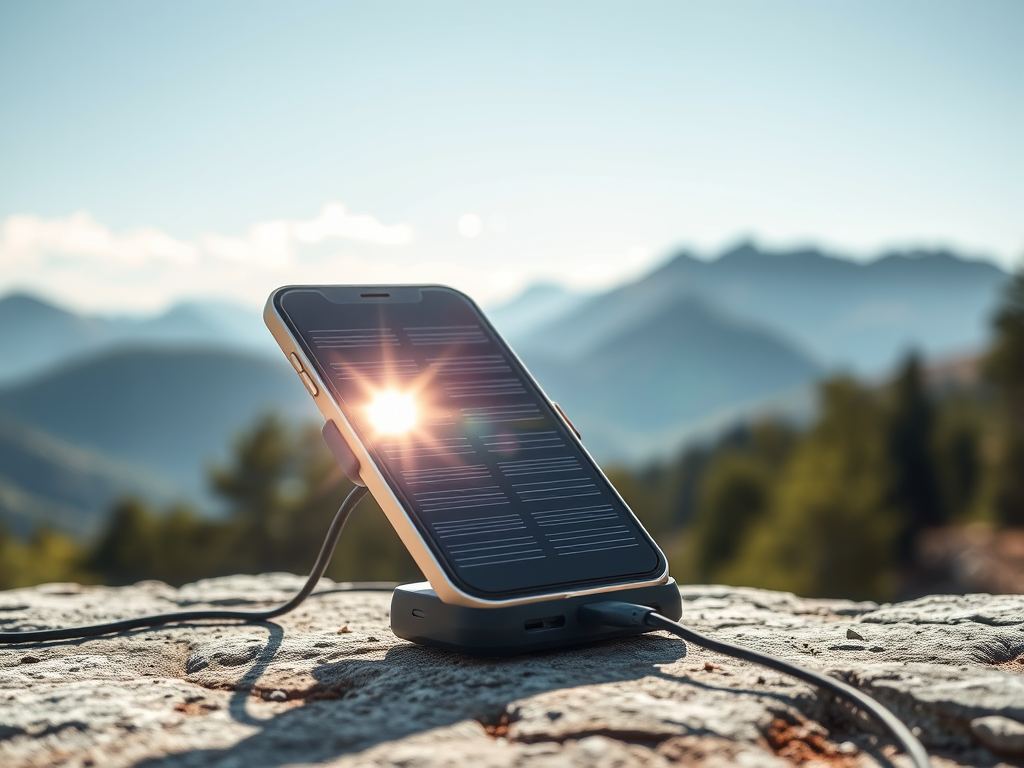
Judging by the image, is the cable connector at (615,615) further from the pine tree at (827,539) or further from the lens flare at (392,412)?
the pine tree at (827,539)

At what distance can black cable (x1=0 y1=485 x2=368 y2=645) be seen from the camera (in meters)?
3.43

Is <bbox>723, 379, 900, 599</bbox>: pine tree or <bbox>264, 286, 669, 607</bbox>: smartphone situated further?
<bbox>723, 379, 900, 599</bbox>: pine tree

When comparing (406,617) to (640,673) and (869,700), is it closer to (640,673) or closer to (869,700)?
(640,673)

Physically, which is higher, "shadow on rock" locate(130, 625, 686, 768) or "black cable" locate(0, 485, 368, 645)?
"black cable" locate(0, 485, 368, 645)

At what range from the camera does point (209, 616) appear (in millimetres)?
3709

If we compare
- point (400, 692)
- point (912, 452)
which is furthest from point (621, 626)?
point (912, 452)

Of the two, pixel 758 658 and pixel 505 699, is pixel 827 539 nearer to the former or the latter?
pixel 758 658

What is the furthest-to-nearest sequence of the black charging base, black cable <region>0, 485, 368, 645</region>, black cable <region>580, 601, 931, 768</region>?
black cable <region>0, 485, 368, 645</region> → the black charging base → black cable <region>580, 601, 931, 768</region>

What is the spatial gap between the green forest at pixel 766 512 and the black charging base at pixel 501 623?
36722 millimetres

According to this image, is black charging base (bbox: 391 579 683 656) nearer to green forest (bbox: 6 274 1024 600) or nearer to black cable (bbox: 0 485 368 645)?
black cable (bbox: 0 485 368 645)

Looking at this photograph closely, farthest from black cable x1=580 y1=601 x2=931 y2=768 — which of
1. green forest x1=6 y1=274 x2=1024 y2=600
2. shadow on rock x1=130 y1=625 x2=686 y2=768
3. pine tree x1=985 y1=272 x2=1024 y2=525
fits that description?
pine tree x1=985 y1=272 x2=1024 y2=525

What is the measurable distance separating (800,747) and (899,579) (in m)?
57.4

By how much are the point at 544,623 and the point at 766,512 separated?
54.8 m

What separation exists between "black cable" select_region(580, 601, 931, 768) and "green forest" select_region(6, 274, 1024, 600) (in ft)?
121
